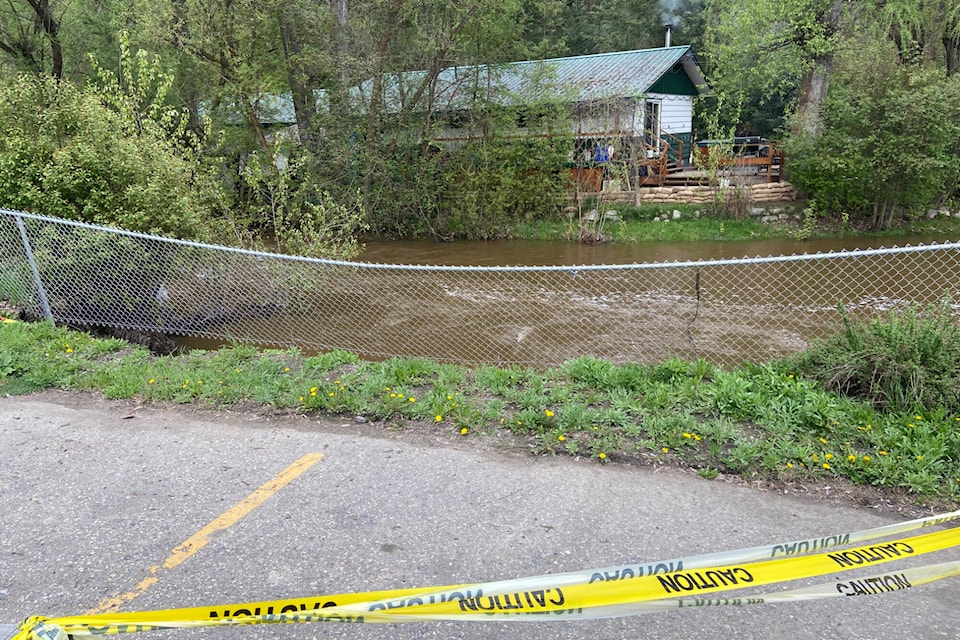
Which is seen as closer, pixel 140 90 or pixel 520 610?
pixel 520 610

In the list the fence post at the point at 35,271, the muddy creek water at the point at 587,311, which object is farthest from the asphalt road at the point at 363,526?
the fence post at the point at 35,271

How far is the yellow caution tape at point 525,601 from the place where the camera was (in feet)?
6.47

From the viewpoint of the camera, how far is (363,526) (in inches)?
137

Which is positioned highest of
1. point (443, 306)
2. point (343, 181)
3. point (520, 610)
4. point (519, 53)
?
point (519, 53)

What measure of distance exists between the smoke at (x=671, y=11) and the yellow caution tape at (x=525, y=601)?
40344mm

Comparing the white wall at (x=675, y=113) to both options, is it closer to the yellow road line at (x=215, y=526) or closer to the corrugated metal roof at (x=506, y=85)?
the corrugated metal roof at (x=506, y=85)

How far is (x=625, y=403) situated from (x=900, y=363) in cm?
199

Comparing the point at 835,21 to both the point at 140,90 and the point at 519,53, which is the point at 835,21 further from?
the point at 140,90

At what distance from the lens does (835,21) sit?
62.2 ft

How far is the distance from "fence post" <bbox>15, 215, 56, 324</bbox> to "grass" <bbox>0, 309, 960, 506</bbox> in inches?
43.7

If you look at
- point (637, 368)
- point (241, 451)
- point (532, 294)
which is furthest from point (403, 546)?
point (532, 294)

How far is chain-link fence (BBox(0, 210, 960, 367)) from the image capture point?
7820 mm

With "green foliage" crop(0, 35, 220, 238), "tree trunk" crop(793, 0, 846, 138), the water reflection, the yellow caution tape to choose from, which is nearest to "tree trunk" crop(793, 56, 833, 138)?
"tree trunk" crop(793, 0, 846, 138)

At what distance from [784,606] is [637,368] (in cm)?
293
